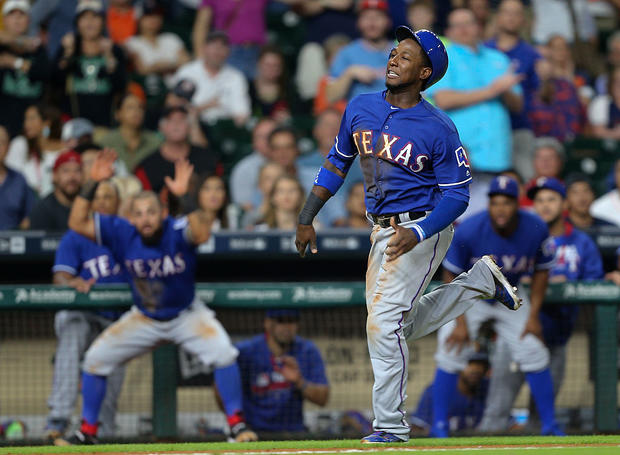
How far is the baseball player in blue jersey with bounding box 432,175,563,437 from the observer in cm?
693

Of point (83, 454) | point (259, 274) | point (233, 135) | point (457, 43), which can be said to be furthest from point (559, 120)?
point (83, 454)

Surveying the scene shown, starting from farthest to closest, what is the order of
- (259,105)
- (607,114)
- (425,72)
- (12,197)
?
(607,114)
(259,105)
(12,197)
(425,72)

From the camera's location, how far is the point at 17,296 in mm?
6957

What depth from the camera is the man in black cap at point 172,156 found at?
8328mm

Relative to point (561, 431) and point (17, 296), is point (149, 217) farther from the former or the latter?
point (561, 431)

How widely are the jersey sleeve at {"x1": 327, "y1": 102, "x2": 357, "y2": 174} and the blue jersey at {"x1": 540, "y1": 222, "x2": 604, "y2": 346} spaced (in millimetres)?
2659

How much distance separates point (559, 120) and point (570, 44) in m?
1.85

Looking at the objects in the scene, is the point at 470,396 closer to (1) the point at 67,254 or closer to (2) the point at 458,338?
(2) the point at 458,338

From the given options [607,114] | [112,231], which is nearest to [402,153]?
[112,231]

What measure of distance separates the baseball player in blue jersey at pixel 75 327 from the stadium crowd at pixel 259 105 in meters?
0.04

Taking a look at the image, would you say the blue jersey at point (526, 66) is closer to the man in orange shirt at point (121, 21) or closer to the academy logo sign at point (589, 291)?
the academy logo sign at point (589, 291)

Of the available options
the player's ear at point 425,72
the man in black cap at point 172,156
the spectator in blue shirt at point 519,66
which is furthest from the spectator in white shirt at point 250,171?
the player's ear at point 425,72

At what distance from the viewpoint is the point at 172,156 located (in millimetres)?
8500

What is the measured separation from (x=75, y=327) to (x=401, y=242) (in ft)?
10.1
